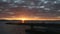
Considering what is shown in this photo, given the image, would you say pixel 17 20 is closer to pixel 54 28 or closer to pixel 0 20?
pixel 0 20

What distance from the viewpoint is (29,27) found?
4.34ft

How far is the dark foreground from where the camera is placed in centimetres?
126

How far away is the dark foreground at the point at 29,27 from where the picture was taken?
1261 millimetres

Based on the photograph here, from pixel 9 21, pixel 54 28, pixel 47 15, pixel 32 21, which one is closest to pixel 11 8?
pixel 9 21

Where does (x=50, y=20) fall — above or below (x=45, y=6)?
below

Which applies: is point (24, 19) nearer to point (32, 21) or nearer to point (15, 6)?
point (32, 21)

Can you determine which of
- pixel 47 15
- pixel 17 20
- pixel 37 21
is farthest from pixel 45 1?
pixel 17 20

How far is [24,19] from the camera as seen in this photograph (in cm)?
125

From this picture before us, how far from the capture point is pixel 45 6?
4.52ft

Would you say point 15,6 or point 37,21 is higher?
point 15,6

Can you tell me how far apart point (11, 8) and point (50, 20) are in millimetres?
440

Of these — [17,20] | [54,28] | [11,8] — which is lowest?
[54,28]

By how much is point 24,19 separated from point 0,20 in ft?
0.81

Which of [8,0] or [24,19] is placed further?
[8,0]
